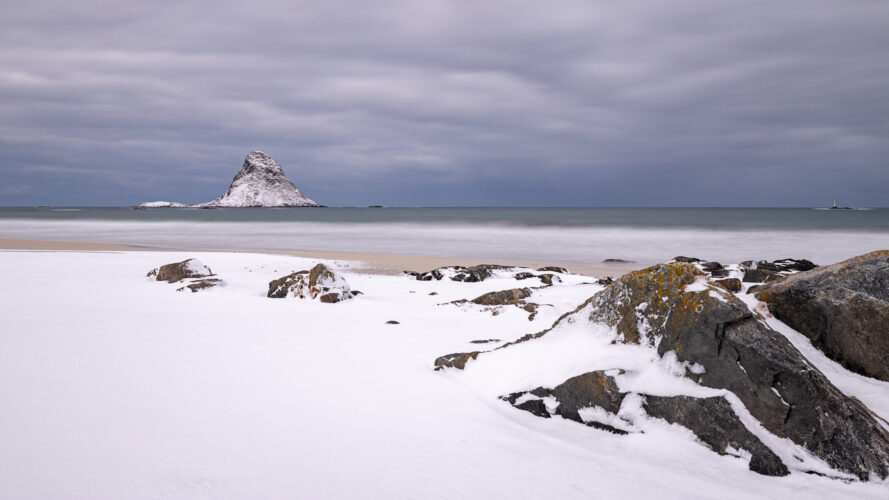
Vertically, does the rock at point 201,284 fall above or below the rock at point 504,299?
above

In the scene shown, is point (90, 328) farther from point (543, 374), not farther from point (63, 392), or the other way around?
point (543, 374)

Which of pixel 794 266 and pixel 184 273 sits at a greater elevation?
pixel 184 273

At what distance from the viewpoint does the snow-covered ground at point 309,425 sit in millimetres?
2479

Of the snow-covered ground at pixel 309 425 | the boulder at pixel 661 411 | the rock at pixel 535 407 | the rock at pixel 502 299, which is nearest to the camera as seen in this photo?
the snow-covered ground at pixel 309 425

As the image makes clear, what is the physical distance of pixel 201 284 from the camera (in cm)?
949

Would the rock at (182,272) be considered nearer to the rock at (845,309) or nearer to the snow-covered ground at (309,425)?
the snow-covered ground at (309,425)

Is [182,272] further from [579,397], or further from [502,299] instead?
[579,397]

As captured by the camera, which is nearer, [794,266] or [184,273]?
[184,273]

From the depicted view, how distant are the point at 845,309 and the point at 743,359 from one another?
1.12 metres

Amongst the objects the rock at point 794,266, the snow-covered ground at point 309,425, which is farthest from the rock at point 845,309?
the rock at point 794,266

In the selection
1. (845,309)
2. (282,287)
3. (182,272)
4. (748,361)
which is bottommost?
(282,287)

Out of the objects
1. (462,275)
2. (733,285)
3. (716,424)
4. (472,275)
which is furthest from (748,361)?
(462,275)

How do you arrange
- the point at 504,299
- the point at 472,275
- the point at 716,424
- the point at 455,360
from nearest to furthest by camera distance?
the point at 716,424 < the point at 455,360 < the point at 504,299 < the point at 472,275


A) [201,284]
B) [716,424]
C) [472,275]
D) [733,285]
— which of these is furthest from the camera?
[472,275]
